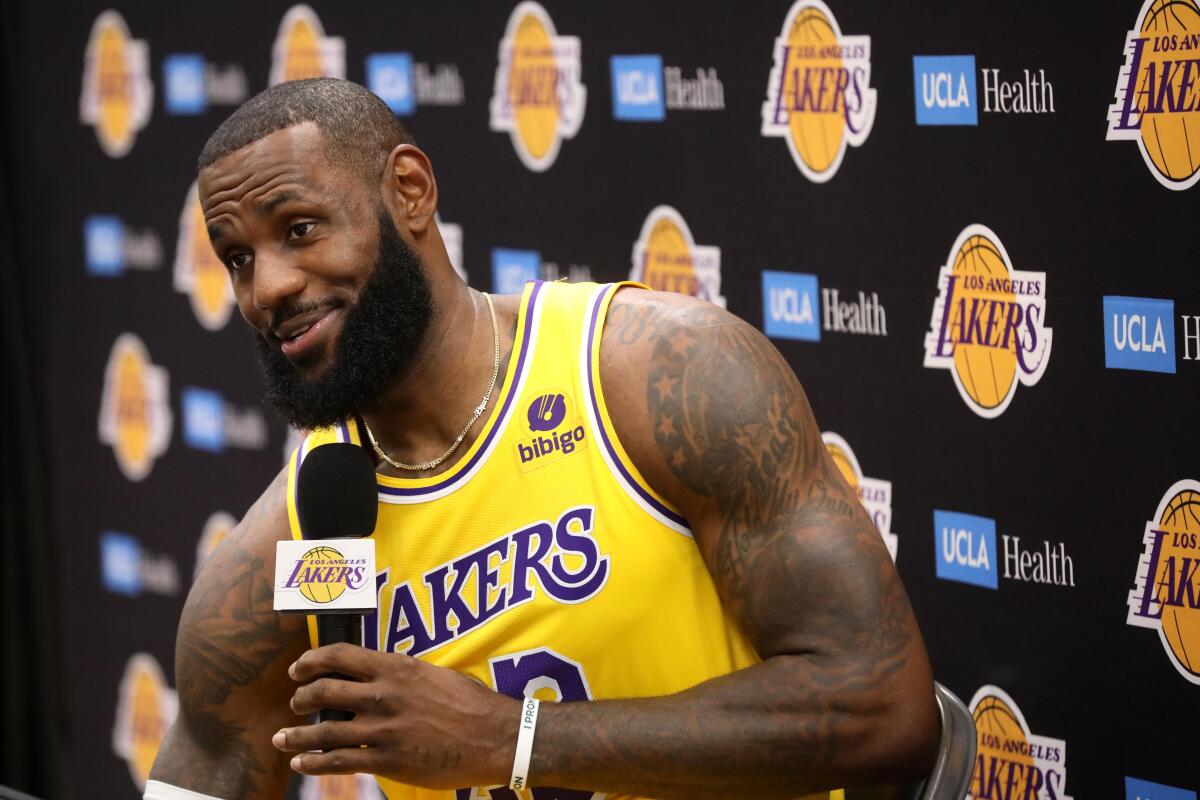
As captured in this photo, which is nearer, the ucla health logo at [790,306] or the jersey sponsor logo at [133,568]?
the ucla health logo at [790,306]

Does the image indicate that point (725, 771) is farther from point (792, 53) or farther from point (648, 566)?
point (792, 53)

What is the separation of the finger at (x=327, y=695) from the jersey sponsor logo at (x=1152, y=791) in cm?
130

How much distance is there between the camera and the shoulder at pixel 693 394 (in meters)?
1.91

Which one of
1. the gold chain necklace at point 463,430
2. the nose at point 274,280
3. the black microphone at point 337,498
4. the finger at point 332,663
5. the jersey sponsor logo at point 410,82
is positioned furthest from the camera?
the jersey sponsor logo at point 410,82

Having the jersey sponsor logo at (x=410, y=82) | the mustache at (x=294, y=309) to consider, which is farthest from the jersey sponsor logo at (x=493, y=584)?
the jersey sponsor logo at (x=410, y=82)

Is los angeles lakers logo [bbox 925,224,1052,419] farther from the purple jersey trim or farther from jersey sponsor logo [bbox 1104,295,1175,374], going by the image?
the purple jersey trim

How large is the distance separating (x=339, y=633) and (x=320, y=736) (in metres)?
0.12

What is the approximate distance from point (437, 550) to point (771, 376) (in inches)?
20.7

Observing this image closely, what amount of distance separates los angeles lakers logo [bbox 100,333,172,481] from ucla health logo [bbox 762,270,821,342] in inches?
79.0

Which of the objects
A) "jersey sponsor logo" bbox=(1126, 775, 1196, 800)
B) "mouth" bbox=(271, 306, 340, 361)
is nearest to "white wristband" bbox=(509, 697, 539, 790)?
"mouth" bbox=(271, 306, 340, 361)

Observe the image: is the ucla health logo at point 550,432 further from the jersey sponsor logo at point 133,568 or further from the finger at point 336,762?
the jersey sponsor logo at point 133,568

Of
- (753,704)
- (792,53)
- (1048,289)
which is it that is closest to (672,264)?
(792,53)

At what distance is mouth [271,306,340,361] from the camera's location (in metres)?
2.02

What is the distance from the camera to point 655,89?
2.93m
